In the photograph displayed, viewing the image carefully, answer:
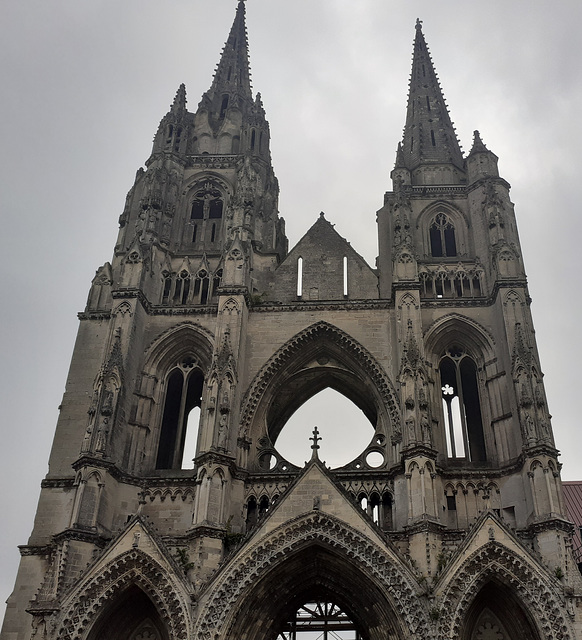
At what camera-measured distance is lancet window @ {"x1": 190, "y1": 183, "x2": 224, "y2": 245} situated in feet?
91.1

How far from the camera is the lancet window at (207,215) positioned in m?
27.8

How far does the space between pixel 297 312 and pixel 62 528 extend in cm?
985

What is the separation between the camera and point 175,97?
3259 cm

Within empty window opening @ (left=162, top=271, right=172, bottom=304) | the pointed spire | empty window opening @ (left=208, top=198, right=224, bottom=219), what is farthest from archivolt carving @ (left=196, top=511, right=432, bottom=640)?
the pointed spire

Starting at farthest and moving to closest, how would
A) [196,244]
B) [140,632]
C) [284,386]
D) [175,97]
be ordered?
[175,97], [196,244], [284,386], [140,632]

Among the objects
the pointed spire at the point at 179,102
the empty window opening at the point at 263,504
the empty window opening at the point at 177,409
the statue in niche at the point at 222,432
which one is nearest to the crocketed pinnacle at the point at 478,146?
the pointed spire at the point at 179,102

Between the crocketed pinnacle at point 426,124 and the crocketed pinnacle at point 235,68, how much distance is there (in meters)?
7.88

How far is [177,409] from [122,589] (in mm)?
7534

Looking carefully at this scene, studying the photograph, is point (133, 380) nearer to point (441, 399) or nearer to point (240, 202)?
point (240, 202)

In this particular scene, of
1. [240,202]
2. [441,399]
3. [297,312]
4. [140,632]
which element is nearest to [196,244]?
[240,202]

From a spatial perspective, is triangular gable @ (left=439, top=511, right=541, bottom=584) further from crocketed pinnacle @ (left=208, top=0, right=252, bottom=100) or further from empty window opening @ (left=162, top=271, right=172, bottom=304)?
crocketed pinnacle @ (left=208, top=0, right=252, bottom=100)

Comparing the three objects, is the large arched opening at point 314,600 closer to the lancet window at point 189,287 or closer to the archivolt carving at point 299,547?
the archivolt carving at point 299,547

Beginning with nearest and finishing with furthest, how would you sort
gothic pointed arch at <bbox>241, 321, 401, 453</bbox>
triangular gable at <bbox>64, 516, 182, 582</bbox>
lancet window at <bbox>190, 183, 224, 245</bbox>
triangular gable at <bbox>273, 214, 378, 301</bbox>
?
triangular gable at <bbox>64, 516, 182, 582</bbox>
gothic pointed arch at <bbox>241, 321, 401, 453</bbox>
triangular gable at <bbox>273, 214, 378, 301</bbox>
lancet window at <bbox>190, 183, 224, 245</bbox>

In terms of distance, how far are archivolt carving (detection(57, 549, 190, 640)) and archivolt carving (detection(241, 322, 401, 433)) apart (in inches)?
202
